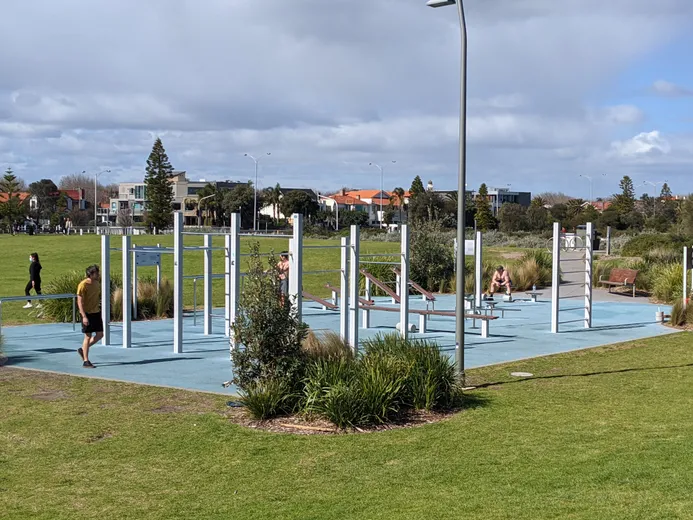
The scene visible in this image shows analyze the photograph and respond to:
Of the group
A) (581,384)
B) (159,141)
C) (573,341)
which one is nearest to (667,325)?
(573,341)

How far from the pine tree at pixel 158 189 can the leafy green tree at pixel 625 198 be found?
5264 centimetres

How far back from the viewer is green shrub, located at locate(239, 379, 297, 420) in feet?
31.9

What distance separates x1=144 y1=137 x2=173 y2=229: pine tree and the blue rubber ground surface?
74.0 m

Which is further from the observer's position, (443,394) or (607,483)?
(443,394)

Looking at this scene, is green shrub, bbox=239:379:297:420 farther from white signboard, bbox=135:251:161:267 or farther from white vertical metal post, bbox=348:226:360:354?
white signboard, bbox=135:251:161:267

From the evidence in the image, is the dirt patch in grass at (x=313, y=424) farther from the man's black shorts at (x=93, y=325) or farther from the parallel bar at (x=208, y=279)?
the parallel bar at (x=208, y=279)

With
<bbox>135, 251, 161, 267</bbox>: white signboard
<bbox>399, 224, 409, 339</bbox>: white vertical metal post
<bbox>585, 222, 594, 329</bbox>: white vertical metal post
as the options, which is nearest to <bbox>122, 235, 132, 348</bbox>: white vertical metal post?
<bbox>135, 251, 161, 267</bbox>: white signboard

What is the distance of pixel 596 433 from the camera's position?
9.07 m

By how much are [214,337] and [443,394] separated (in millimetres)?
8170

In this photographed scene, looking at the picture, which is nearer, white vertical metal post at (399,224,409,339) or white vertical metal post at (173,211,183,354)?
white vertical metal post at (173,211,183,354)

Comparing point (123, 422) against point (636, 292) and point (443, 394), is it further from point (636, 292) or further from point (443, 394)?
point (636, 292)

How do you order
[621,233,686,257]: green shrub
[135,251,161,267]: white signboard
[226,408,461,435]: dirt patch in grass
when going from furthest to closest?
[621,233,686,257]: green shrub
[135,251,161,267]: white signboard
[226,408,461,435]: dirt patch in grass

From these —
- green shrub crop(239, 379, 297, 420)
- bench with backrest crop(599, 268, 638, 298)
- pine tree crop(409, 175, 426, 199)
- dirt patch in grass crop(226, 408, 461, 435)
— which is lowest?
dirt patch in grass crop(226, 408, 461, 435)

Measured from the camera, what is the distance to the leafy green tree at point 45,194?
136m
